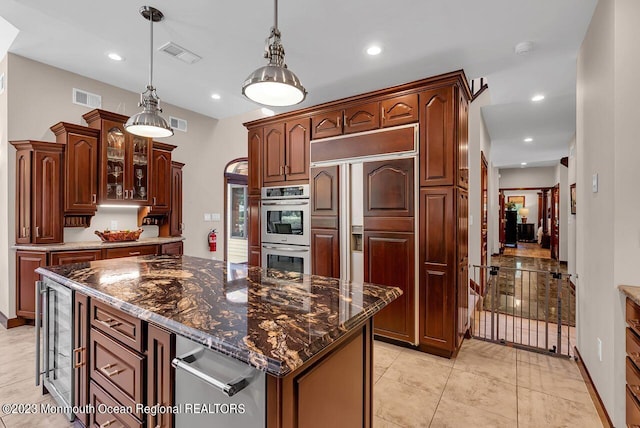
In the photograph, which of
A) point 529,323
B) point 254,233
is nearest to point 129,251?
point 254,233

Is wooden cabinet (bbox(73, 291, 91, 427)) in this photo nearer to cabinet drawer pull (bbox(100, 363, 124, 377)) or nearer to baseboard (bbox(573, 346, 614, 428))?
cabinet drawer pull (bbox(100, 363, 124, 377))

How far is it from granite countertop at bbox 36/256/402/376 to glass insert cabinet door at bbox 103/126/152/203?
2.26 metres

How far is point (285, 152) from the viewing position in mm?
3904

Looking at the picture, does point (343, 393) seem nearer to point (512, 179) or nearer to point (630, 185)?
point (630, 185)

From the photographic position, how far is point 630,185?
180 cm

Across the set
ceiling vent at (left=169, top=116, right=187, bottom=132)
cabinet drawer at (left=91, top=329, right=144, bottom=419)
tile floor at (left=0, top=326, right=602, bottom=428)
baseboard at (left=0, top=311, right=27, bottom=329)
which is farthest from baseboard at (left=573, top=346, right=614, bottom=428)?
ceiling vent at (left=169, top=116, right=187, bottom=132)

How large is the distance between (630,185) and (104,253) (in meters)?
4.90

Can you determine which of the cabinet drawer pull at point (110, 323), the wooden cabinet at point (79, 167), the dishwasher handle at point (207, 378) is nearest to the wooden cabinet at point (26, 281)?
the wooden cabinet at point (79, 167)

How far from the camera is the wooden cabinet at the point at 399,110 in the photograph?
303cm

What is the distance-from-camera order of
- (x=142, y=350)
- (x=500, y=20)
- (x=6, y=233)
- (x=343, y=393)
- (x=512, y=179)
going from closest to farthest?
1. (x=343, y=393)
2. (x=142, y=350)
3. (x=500, y=20)
4. (x=6, y=233)
5. (x=512, y=179)

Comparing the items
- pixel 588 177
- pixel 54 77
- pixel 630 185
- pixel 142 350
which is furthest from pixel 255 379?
pixel 54 77

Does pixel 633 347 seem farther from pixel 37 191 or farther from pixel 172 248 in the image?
pixel 37 191

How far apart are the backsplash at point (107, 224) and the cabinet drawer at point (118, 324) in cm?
302

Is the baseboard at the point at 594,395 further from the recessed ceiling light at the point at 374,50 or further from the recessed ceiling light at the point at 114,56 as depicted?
the recessed ceiling light at the point at 114,56
